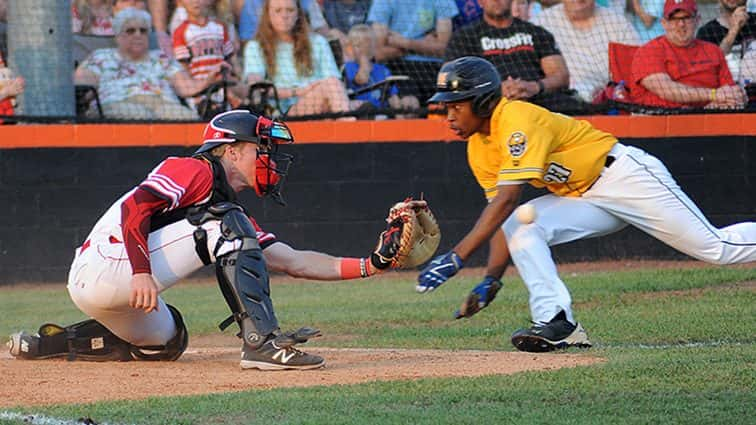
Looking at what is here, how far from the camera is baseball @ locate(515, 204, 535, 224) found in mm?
6418

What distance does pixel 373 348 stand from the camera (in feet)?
23.6

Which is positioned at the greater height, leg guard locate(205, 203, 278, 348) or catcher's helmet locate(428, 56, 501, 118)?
catcher's helmet locate(428, 56, 501, 118)

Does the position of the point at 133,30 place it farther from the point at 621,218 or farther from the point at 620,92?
the point at 621,218

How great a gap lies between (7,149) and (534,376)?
689cm

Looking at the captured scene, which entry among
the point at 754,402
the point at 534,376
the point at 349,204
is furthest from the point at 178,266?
the point at 349,204

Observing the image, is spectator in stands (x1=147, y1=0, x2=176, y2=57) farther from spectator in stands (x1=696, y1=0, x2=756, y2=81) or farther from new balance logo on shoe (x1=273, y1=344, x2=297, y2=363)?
new balance logo on shoe (x1=273, y1=344, x2=297, y2=363)

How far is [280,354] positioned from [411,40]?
645cm

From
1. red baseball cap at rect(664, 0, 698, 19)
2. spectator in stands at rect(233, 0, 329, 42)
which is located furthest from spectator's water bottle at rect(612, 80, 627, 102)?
spectator in stands at rect(233, 0, 329, 42)

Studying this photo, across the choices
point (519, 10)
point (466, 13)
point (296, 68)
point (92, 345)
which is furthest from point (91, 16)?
point (92, 345)

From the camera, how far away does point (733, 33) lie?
36.2 feet

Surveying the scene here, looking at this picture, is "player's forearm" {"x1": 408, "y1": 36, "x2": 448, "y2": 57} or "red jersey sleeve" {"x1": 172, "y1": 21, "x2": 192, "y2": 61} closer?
"red jersey sleeve" {"x1": 172, "y1": 21, "x2": 192, "y2": 61}

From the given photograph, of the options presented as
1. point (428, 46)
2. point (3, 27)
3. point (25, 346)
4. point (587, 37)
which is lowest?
point (25, 346)

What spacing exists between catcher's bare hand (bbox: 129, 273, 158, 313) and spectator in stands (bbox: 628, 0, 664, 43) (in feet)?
23.0

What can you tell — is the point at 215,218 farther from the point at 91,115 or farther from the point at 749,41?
the point at 749,41
